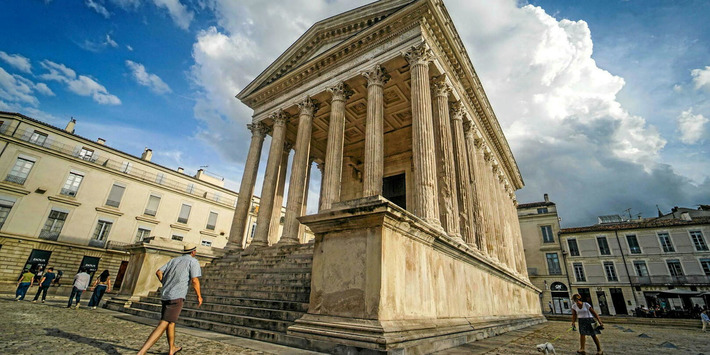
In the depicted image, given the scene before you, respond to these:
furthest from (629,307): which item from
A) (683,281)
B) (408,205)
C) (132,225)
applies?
(132,225)

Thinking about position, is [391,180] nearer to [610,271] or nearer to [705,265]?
[610,271]

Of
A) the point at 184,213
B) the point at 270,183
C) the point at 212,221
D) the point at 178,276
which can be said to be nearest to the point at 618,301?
the point at 270,183

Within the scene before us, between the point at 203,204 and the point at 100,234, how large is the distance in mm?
7720

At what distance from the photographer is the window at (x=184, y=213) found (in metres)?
26.5

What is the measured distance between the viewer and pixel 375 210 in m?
3.97

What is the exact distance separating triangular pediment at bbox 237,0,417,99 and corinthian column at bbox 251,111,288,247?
2.40 metres

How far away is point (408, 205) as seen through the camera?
14.4m

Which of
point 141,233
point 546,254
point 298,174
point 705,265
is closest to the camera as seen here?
point 298,174

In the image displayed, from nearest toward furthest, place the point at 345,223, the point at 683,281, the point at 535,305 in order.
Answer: the point at 345,223, the point at 535,305, the point at 683,281

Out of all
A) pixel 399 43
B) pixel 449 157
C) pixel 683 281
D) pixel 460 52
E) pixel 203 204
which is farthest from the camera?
pixel 203 204

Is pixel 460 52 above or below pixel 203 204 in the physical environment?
above

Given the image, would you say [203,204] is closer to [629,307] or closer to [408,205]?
[408,205]

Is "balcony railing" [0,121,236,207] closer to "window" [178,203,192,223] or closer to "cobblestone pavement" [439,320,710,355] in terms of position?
"window" [178,203,192,223]

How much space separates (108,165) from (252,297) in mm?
24177
